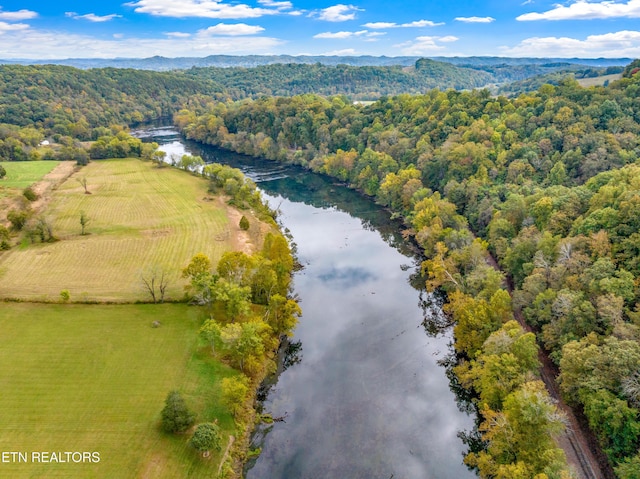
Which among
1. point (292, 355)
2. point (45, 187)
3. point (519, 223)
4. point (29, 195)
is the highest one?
point (519, 223)

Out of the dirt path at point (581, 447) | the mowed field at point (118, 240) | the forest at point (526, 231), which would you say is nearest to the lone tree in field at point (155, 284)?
the mowed field at point (118, 240)

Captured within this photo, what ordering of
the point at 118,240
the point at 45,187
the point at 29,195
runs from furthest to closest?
1. the point at 45,187
2. the point at 29,195
3. the point at 118,240

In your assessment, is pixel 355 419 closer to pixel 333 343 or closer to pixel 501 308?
pixel 333 343

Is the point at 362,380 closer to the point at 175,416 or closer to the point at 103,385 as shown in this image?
the point at 175,416

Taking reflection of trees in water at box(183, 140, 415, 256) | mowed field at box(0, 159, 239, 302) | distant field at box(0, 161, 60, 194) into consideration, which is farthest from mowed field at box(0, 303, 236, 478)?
distant field at box(0, 161, 60, 194)

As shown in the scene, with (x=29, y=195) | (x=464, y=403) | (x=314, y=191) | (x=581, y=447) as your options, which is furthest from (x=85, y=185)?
(x=581, y=447)

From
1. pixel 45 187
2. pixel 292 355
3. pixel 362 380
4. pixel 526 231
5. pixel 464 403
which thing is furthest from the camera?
pixel 45 187

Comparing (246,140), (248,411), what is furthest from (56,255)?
(246,140)
